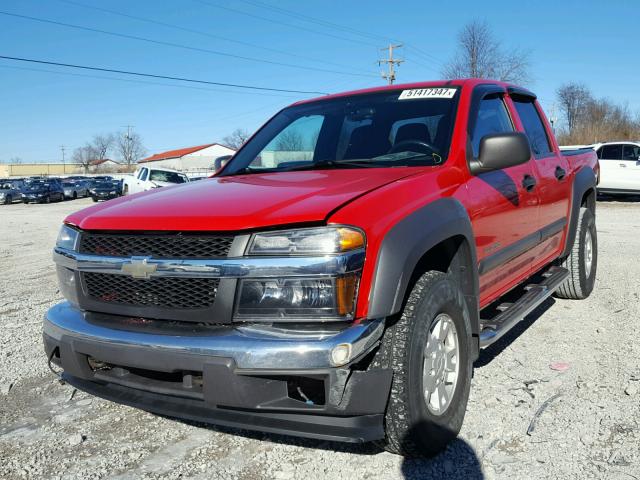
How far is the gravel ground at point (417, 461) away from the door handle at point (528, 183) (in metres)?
1.17

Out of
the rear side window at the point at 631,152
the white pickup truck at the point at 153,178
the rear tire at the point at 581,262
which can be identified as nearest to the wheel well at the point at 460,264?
the rear tire at the point at 581,262

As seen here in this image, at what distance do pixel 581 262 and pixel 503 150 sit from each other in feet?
9.33

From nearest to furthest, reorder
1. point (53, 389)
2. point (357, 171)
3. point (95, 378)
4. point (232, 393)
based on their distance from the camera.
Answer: point (232, 393)
point (95, 378)
point (357, 171)
point (53, 389)

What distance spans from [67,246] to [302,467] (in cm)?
155

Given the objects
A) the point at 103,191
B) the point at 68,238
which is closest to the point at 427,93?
the point at 68,238

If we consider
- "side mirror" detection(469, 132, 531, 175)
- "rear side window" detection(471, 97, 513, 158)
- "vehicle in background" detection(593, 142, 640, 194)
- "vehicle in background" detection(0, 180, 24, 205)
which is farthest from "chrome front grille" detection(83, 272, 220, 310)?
"vehicle in background" detection(0, 180, 24, 205)

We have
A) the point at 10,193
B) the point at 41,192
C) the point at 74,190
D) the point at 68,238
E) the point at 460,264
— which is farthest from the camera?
the point at 74,190

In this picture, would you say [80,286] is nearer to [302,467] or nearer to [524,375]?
[302,467]

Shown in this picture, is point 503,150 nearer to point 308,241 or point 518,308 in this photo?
point 518,308

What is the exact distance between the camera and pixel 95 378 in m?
2.68

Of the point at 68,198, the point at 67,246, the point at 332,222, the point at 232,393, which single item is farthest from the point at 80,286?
the point at 68,198

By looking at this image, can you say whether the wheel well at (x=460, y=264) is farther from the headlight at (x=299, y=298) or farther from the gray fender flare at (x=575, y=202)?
the gray fender flare at (x=575, y=202)

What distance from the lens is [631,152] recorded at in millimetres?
17266

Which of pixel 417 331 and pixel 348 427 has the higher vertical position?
pixel 417 331
